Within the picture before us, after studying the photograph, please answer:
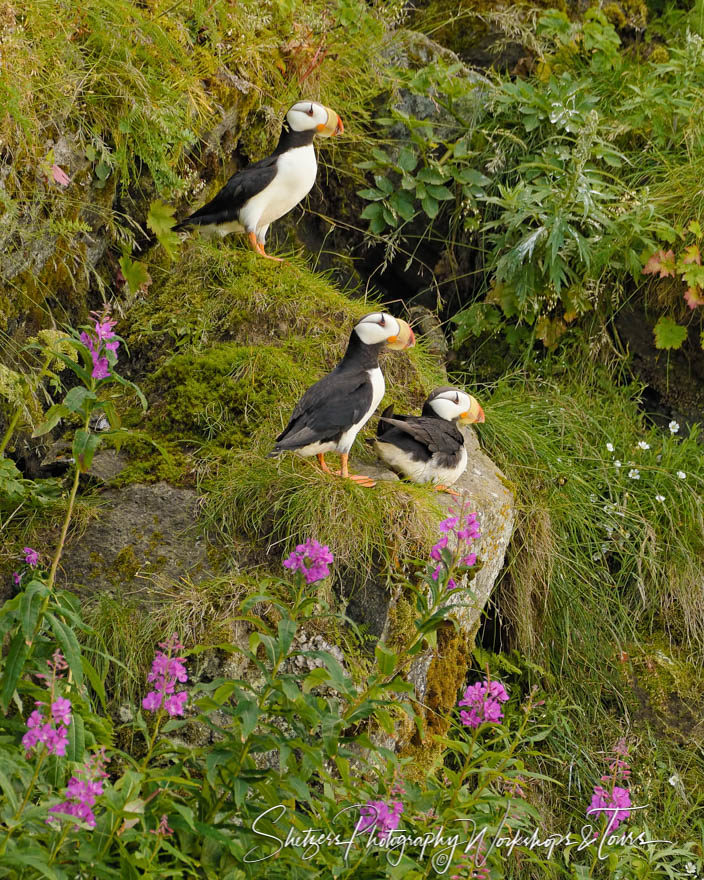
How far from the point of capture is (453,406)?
4137 millimetres

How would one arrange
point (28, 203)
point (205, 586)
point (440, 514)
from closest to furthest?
point (205, 586) → point (440, 514) → point (28, 203)

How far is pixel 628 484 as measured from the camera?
199 inches

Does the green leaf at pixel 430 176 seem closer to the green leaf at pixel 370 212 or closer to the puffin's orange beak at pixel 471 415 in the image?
the green leaf at pixel 370 212

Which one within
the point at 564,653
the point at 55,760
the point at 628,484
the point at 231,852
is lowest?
the point at 564,653

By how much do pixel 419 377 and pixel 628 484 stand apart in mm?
1193

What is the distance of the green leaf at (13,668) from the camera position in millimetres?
2035

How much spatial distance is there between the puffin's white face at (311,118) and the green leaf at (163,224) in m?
0.71

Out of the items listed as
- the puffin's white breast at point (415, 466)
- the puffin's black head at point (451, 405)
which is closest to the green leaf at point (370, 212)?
the puffin's black head at point (451, 405)

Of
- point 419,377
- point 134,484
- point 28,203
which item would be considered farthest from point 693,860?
point 28,203

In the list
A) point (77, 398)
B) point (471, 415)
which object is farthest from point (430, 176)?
point (77, 398)

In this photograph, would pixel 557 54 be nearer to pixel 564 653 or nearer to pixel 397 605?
pixel 564 653

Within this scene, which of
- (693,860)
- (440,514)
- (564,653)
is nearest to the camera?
(440,514)

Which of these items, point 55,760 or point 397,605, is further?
point 397,605

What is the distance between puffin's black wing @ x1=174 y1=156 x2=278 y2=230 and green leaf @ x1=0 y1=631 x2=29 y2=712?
2985mm
